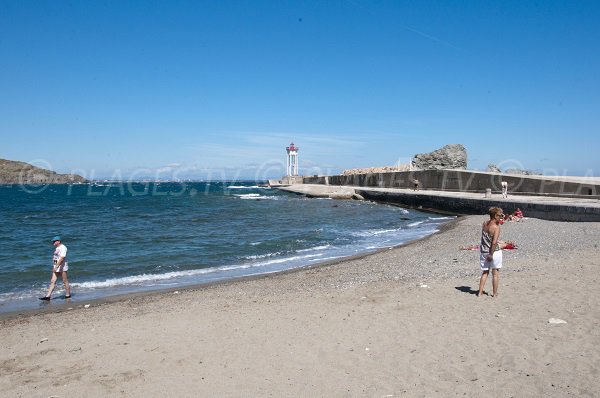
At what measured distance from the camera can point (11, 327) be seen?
713 cm

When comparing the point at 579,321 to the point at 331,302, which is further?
the point at 331,302

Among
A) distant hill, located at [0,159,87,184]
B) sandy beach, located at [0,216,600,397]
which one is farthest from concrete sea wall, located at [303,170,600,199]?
distant hill, located at [0,159,87,184]

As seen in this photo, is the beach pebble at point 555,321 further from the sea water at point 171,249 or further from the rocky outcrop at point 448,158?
the rocky outcrop at point 448,158

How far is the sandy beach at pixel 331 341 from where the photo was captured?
448cm

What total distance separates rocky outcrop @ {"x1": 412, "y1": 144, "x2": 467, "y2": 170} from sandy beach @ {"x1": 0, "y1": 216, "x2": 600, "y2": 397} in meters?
48.6

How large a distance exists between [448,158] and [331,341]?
54.4 meters

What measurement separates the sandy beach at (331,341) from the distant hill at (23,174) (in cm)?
17143

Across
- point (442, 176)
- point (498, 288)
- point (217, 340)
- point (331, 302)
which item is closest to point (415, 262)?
point (498, 288)

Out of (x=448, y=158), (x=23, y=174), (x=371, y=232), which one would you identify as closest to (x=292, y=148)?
(x=448, y=158)

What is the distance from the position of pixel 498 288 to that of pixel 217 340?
186 inches

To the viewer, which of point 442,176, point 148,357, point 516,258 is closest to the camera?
point 148,357

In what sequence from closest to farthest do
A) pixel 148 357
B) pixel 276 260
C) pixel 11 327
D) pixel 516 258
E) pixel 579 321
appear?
pixel 148 357 < pixel 579 321 < pixel 11 327 < pixel 516 258 < pixel 276 260

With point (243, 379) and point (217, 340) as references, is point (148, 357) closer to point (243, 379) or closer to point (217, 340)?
point (217, 340)

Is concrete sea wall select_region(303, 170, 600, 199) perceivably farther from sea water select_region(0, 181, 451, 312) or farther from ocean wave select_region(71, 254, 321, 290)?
ocean wave select_region(71, 254, 321, 290)
